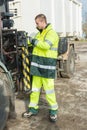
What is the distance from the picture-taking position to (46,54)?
5879 millimetres

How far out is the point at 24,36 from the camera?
6.54m

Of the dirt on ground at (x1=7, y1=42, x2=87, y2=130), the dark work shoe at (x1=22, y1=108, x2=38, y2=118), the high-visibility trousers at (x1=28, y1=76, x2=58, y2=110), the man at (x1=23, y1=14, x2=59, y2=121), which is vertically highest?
the man at (x1=23, y1=14, x2=59, y2=121)

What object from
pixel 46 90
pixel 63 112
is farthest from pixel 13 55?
pixel 63 112

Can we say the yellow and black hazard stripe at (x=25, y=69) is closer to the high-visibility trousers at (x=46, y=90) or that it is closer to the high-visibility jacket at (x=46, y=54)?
the high-visibility trousers at (x=46, y=90)

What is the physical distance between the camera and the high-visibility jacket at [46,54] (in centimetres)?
578

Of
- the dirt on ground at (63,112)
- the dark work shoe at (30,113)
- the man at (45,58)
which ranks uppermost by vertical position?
the man at (45,58)

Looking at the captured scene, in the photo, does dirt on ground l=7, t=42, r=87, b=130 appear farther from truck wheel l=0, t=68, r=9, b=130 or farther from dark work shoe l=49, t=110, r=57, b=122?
truck wheel l=0, t=68, r=9, b=130

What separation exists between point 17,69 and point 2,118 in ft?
6.64

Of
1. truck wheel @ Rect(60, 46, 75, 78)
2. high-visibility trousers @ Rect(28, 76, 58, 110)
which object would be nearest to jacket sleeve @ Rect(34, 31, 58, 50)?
high-visibility trousers @ Rect(28, 76, 58, 110)

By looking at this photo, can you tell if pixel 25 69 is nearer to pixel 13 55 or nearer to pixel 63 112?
pixel 13 55

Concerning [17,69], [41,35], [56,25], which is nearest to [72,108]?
[17,69]

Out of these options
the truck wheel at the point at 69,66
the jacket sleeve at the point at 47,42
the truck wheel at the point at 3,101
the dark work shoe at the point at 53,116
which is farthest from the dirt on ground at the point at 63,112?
the jacket sleeve at the point at 47,42

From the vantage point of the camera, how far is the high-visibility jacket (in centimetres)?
578

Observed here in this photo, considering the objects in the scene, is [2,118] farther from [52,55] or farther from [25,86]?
[25,86]
